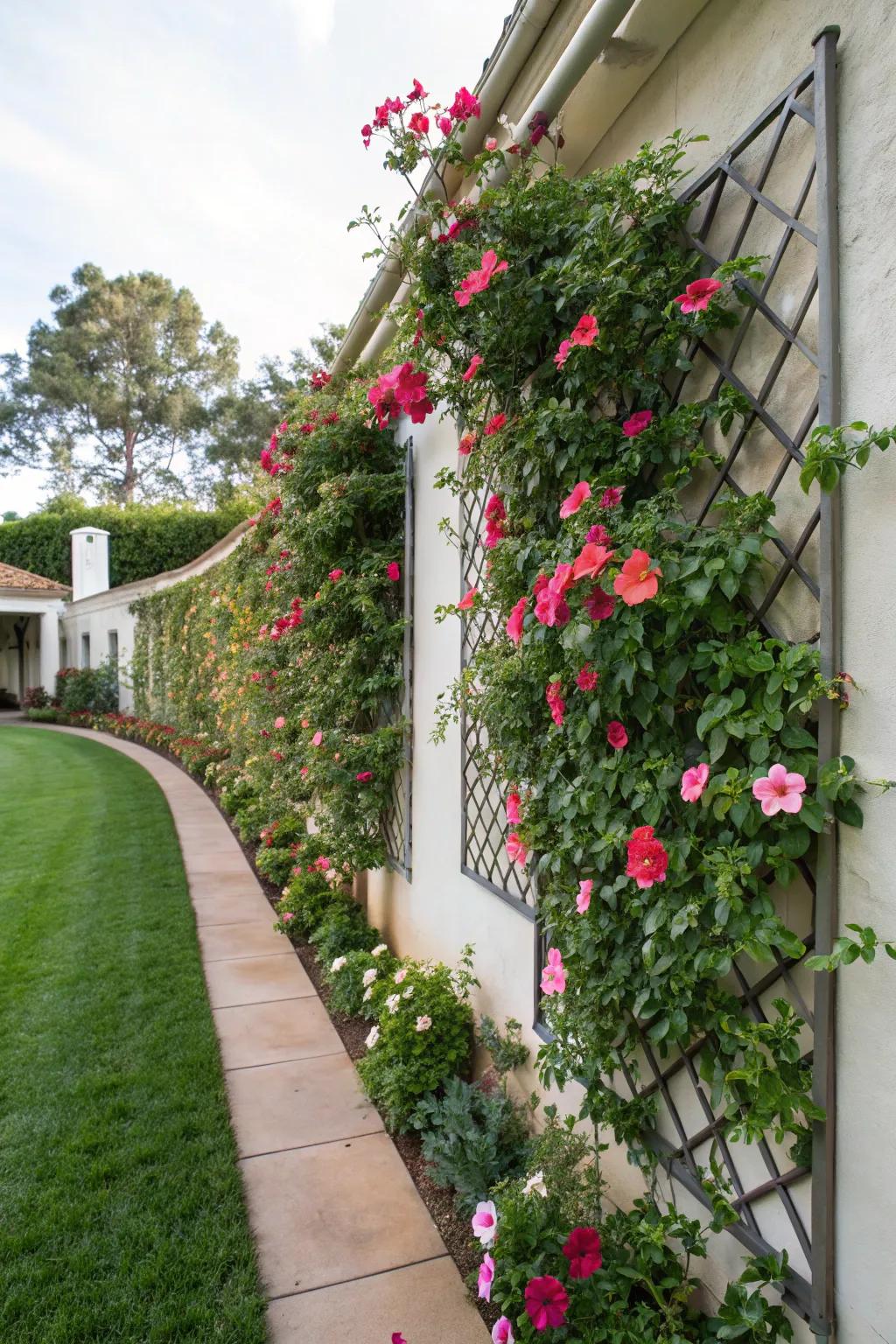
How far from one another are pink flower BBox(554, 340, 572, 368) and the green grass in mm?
2451

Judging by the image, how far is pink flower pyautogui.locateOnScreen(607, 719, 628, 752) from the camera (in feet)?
5.53

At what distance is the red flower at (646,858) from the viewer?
1.53m

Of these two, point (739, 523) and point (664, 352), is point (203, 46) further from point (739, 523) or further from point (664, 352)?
point (739, 523)

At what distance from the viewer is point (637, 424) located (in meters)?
1.75

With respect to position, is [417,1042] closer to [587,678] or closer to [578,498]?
[587,678]

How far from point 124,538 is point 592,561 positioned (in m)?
22.2

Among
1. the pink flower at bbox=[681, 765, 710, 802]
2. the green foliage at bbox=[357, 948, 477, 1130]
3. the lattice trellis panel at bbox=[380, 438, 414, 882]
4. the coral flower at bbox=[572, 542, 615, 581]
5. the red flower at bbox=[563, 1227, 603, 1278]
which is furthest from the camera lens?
the lattice trellis panel at bbox=[380, 438, 414, 882]

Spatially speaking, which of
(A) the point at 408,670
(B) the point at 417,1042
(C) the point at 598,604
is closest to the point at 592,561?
(C) the point at 598,604

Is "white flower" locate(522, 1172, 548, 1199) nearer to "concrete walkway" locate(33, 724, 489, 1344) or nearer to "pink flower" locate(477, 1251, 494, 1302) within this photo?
"pink flower" locate(477, 1251, 494, 1302)

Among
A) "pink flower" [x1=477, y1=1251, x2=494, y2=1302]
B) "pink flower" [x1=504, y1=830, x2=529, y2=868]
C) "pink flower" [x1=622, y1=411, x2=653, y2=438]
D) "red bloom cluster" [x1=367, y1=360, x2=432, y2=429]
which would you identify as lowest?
"pink flower" [x1=477, y1=1251, x2=494, y2=1302]

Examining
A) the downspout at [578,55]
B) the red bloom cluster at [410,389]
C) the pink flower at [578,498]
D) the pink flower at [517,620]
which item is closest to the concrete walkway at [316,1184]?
the pink flower at [517,620]

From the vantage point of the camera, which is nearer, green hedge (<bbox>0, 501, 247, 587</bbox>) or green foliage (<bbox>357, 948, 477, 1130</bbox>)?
green foliage (<bbox>357, 948, 477, 1130</bbox>)

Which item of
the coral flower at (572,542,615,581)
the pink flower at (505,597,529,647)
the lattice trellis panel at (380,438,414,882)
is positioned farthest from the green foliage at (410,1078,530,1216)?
the coral flower at (572,542,615,581)

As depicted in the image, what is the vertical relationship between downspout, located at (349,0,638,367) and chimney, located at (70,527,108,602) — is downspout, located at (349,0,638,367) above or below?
below
